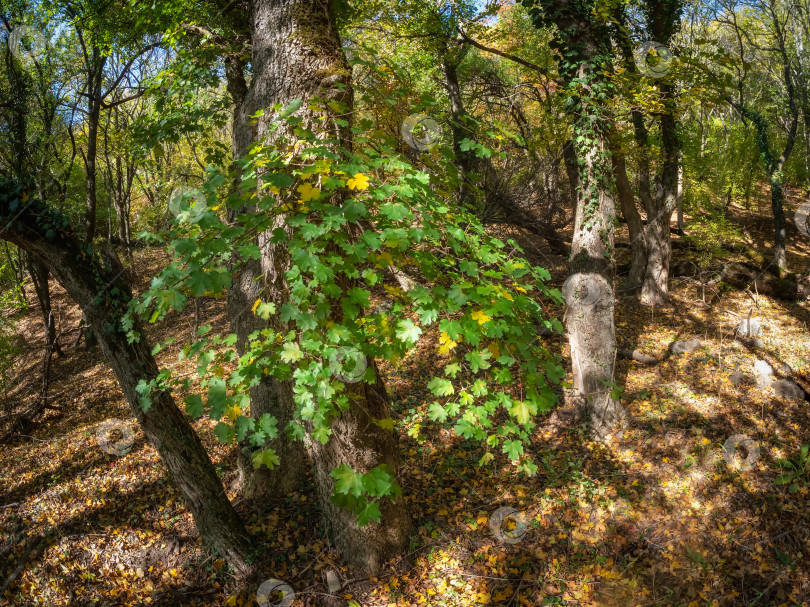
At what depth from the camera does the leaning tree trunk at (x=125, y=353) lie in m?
3.19

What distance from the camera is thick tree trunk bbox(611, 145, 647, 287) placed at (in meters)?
8.55

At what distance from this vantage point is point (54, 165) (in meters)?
12.3

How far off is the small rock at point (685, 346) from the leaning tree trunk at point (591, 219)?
100 inches

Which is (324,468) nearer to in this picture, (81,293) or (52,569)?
(81,293)

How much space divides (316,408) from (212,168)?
1.42 metres

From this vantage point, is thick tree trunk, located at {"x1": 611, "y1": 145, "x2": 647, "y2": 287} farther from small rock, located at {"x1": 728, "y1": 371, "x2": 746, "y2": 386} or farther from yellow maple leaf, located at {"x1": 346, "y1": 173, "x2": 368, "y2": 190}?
yellow maple leaf, located at {"x1": 346, "y1": 173, "x2": 368, "y2": 190}

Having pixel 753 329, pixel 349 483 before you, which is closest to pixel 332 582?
pixel 349 483

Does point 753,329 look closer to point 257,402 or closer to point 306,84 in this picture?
point 257,402

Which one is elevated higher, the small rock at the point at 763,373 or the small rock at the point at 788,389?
the small rock at the point at 763,373

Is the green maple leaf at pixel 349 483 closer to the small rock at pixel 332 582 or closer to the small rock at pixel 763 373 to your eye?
the small rock at pixel 332 582

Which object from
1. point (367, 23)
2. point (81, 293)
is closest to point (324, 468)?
point (81, 293)

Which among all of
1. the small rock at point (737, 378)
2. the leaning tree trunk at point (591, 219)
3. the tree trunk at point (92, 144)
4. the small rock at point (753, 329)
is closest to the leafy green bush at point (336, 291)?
the leaning tree trunk at point (591, 219)

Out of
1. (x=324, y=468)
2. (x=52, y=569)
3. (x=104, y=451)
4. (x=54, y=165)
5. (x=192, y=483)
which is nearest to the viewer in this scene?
(x=324, y=468)

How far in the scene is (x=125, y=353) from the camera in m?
3.59
